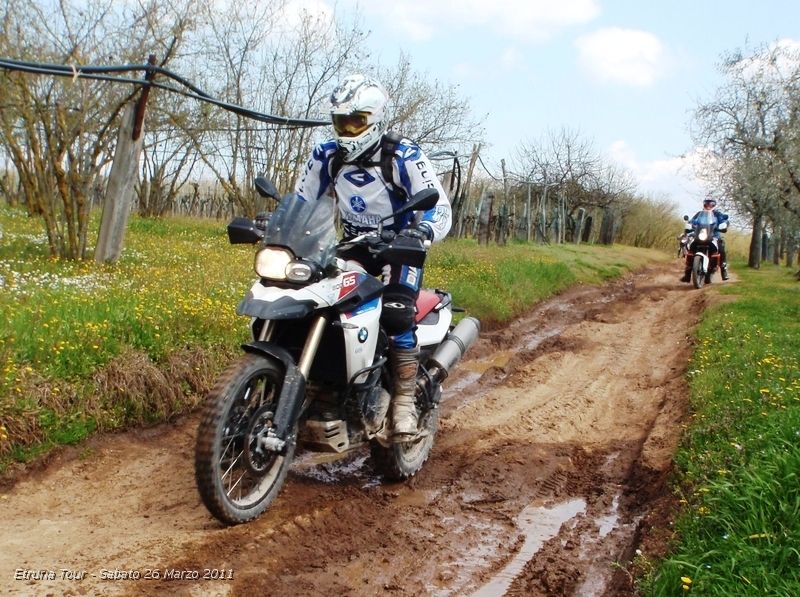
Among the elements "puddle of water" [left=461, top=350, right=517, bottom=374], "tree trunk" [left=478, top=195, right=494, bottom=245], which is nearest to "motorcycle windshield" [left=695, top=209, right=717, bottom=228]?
"tree trunk" [left=478, top=195, right=494, bottom=245]

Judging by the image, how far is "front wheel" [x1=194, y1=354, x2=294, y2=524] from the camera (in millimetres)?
3258

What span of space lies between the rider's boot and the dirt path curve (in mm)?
433

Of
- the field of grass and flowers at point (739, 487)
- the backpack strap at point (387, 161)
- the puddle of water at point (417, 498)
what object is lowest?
the puddle of water at point (417, 498)

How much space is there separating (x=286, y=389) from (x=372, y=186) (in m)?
1.50

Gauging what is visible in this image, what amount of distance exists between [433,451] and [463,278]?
7172 mm

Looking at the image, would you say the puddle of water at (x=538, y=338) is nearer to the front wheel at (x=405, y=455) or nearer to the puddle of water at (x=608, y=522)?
the front wheel at (x=405, y=455)

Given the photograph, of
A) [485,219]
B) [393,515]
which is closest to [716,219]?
[485,219]

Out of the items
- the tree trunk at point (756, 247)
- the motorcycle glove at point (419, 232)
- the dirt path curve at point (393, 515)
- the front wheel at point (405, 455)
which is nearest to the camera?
the dirt path curve at point (393, 515)

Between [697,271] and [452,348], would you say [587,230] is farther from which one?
[452,348]

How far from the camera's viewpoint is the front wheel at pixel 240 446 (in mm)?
3258

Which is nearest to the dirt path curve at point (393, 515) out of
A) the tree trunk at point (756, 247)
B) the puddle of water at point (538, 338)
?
the puddle of water at point (538, 338)

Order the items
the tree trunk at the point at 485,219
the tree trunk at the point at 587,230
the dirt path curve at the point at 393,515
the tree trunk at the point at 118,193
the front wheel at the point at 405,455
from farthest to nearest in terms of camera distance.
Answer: the tree trunk at the point at 587,230 → the tree trunk at the point at 485,219 → the tree trunk at the point at 118,193 → the front wheel at the point at 405,455 → the dirt path curve at the point at 393,515

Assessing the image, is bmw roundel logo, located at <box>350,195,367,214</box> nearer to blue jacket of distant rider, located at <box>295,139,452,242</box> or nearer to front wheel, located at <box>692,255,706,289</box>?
blue jacket of distant rider, located at <box>295,139,452,242</box>

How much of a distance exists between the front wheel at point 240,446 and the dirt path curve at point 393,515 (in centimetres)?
16
